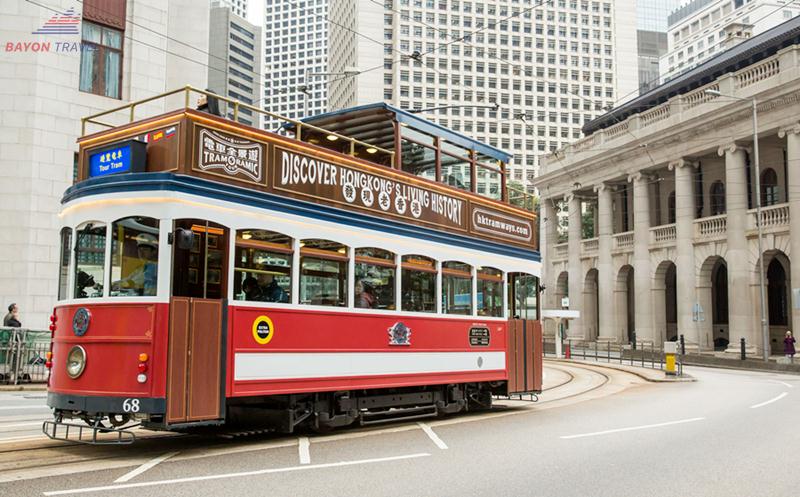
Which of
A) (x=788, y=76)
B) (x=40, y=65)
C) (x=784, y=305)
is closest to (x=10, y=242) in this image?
(x=40, y=65)

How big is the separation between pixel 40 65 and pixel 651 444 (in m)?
20.9

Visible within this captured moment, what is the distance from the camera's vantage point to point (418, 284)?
12281mm

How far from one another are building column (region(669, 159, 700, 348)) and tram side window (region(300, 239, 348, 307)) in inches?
1242

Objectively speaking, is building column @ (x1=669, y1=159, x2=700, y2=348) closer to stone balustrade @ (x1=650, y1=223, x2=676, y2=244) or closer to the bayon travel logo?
stone balustrade @ (x1=650, y1=223, x2=676, y2=244)

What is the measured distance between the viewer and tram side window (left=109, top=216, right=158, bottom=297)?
8.77 metres

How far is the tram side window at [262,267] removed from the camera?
30.7ft

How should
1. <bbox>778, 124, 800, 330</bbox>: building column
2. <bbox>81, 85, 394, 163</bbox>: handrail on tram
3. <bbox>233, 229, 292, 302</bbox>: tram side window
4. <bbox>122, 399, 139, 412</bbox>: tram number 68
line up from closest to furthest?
<bbox>122, 399, 139, 412</bbox>: tram number 68
<bbox>81, 85, 394, 163</bbox>: handrail on tram
<bbox>233, 229, 292, 302</bbox>: tram side window
<bbox>778, 124, 800, 330</bbox>: building column

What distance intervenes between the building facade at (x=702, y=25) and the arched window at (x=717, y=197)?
96404 millimetres

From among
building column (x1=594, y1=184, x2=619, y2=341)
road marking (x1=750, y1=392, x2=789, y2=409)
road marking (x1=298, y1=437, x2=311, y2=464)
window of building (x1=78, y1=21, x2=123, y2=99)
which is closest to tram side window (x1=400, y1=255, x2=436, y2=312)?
road marking (x1=298, y1=437, x2=311, y2=464)

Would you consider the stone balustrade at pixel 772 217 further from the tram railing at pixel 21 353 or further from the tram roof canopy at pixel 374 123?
the tram railing at pixel 21 353

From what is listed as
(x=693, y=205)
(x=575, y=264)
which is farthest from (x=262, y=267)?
(x=575, y=264)

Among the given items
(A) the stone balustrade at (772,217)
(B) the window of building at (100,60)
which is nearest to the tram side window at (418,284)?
(B) the window of building at (100,60)

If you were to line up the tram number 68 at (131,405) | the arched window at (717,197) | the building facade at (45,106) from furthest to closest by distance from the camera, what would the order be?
the arched window at (717,197) < the building facade at (45,106) < the tram number 68 at (131,405)

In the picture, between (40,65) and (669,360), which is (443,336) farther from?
(40,65)
